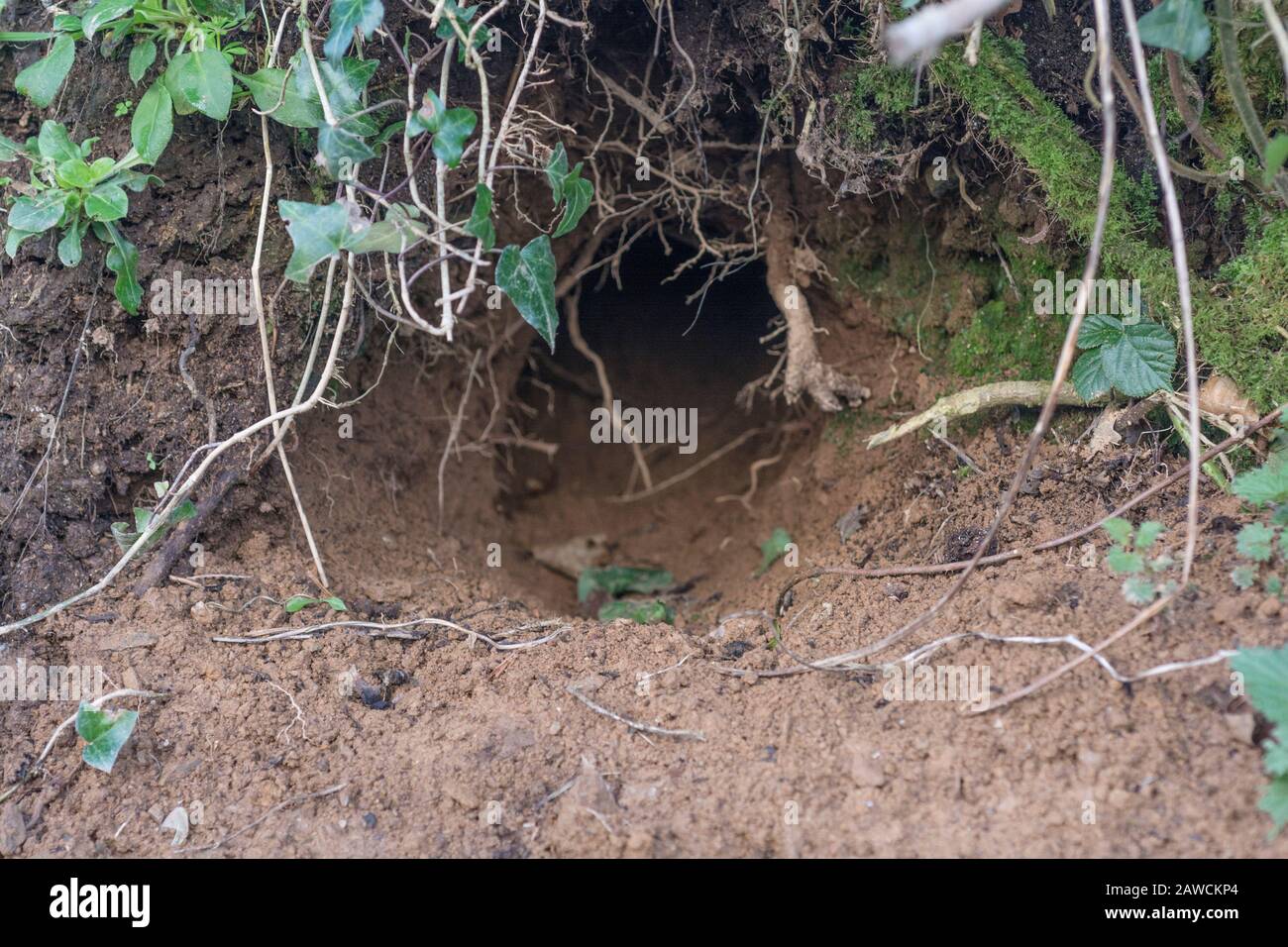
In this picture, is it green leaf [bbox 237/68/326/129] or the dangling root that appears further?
the dangling root

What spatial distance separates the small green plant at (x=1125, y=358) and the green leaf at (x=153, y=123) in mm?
2312

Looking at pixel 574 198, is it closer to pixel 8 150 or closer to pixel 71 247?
pixel 71 247

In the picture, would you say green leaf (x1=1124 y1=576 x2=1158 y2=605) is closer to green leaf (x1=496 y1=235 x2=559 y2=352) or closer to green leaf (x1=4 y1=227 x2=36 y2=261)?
green leaf (x1=496 y1=235 x2=559 y2=352)

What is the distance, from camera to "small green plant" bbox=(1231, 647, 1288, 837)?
1516 millimetres

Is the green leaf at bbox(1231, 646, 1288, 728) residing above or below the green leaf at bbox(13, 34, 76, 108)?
below

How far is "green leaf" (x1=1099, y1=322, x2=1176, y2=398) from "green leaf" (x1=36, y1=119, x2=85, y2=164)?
256cm

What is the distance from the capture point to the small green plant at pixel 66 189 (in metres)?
2.25

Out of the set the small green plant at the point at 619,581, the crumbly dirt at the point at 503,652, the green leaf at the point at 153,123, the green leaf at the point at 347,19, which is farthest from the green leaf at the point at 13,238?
the small green plant at the point at 619,581

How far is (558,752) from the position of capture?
1.95 meters

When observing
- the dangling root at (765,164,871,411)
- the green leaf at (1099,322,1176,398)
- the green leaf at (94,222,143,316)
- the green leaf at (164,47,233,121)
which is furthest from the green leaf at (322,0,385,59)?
the green leaf at (1099,322,1176,398)

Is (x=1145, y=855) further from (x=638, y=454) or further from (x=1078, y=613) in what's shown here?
(x=638, y=454)

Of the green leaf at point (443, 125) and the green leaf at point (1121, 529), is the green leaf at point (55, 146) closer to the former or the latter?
the green leaf at point (443, 125)

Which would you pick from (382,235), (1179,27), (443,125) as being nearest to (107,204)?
(382,235)

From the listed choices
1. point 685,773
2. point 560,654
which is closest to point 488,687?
point 560,654
